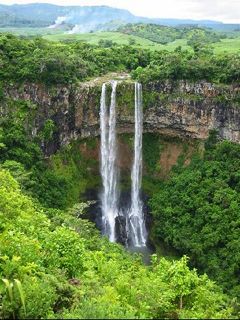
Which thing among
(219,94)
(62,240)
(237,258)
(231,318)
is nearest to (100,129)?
(219,94)

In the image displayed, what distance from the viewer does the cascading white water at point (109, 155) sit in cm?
3906

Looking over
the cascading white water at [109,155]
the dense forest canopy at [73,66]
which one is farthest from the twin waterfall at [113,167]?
the dense forest canopy at [73,66]

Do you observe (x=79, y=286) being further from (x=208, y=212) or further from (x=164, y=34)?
(x=164, y=34)

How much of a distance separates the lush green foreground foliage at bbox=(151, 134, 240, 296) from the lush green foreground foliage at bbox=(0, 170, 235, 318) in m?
14.3

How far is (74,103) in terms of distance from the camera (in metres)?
38.8

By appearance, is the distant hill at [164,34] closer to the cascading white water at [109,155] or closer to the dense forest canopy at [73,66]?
the dense forest canopy at [73,66]

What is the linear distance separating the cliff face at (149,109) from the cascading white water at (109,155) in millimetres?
533

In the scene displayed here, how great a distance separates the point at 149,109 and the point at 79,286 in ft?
90.7

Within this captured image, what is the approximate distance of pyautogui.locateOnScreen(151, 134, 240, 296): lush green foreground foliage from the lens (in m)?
30.7

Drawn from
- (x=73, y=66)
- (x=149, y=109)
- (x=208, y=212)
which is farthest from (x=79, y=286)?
(x=149, y=109)

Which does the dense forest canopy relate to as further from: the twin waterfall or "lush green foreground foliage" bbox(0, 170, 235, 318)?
"lush green foreground foliage" bbox(0, 170, 235, 318)

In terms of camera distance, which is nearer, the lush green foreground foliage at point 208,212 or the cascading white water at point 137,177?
the lush green foreground foliage at point 208,212

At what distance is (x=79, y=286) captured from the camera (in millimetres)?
13680

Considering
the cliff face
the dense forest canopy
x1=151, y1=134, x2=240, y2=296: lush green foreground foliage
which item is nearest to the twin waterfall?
the cliff face
